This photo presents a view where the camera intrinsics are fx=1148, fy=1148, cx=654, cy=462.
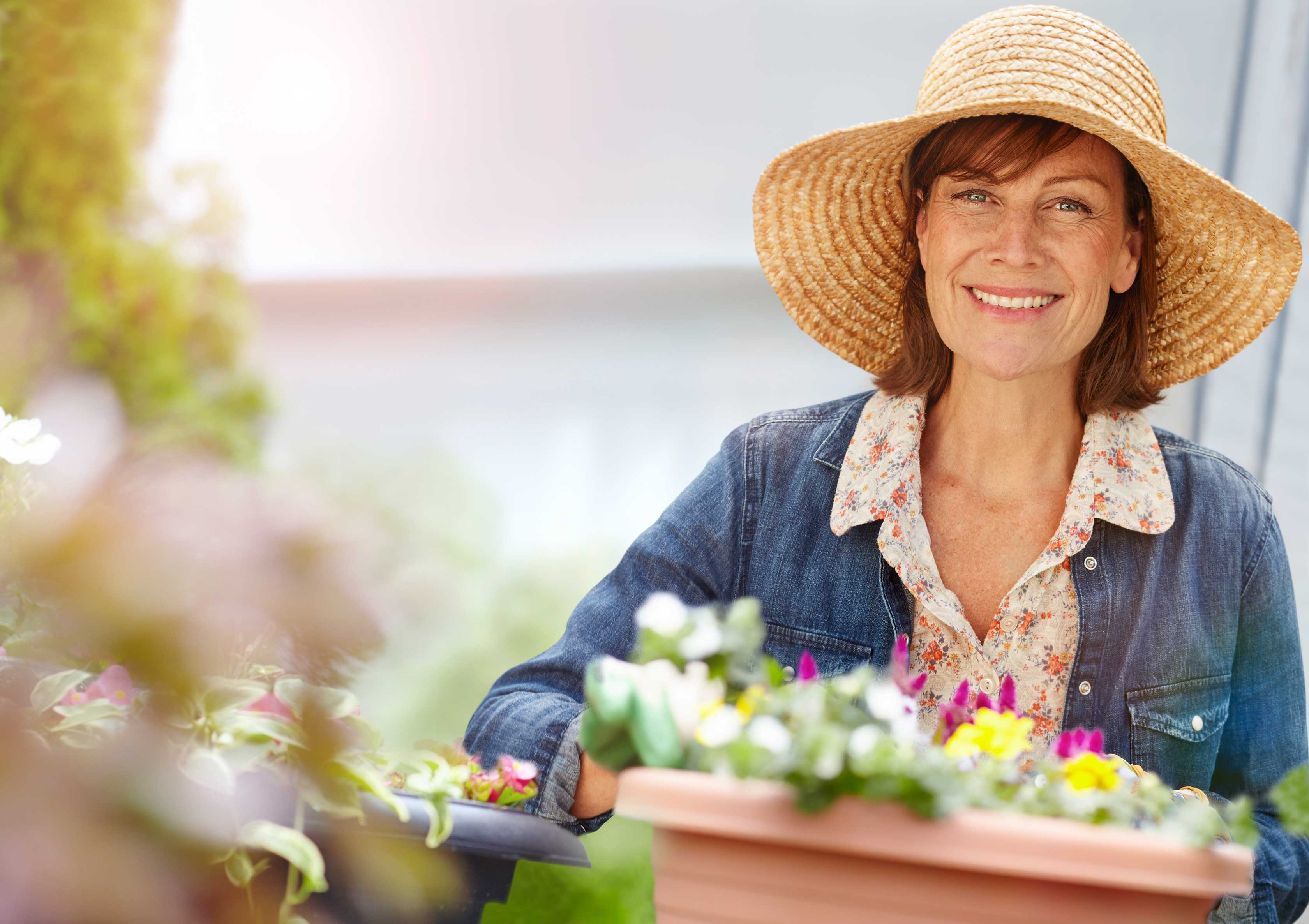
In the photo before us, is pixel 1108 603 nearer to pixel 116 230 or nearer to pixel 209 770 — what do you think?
pixel 209 770

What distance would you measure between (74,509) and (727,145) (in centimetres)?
220

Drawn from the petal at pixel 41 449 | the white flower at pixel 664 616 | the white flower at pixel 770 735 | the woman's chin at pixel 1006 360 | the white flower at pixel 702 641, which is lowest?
the white flower at pixel 770 735

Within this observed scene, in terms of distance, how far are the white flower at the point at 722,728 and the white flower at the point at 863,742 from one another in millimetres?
62

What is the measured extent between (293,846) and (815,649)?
3.09ft

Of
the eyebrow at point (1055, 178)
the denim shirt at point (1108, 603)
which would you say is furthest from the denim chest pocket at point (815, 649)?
the eyebrow at point (1055, 178)

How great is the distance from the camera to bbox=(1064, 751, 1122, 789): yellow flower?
0.68 meters

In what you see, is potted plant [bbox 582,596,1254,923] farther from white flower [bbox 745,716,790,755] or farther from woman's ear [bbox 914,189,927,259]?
woman's ear [bbox 914,189,927,259]

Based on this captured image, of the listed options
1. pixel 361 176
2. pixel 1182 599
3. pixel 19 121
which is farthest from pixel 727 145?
pixel 19 121

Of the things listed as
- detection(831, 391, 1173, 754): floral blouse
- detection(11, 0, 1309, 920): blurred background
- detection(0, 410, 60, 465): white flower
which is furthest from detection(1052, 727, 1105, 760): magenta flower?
detection(11, 0, 1309, 920): blurred background

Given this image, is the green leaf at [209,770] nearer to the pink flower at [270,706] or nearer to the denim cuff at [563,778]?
the pink flower at [270,706]

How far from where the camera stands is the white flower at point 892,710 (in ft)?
2.15

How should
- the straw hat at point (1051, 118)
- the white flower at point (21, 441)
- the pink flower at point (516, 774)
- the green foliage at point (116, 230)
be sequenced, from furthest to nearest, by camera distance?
the green foliage at point (116, 230), the straw hat at point (1051, 118), the pink flower at point (516, 774), the white flower at point (21, 441)

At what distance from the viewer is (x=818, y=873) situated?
2.04ft

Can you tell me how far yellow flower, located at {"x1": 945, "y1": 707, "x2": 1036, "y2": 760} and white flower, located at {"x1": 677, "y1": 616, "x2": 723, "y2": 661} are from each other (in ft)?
0.57
